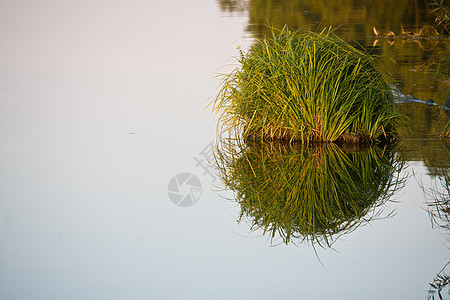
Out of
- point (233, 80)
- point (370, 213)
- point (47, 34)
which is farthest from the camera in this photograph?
Answer: point (47, 34)

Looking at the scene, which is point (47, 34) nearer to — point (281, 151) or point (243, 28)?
point (243, 28)

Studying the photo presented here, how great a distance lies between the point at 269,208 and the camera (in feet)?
18.7

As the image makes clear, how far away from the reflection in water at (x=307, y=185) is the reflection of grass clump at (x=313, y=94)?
22 centimetres

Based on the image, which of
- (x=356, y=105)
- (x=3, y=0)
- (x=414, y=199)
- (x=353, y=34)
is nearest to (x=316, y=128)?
(x=356, y=105)

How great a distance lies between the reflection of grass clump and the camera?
752 cm

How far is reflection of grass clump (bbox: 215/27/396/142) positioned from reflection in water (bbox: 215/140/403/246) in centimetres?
22

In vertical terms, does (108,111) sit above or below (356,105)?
below

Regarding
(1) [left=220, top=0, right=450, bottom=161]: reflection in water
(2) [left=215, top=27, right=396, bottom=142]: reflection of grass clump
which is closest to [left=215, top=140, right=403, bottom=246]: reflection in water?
(2) [left=215, top=27, right=396, bottom=142]: reflection of grass clump

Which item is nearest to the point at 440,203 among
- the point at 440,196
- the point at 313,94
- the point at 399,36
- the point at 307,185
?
the point at 440,196

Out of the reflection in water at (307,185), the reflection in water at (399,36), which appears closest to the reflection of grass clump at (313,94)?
the reflection in water at (307,185)

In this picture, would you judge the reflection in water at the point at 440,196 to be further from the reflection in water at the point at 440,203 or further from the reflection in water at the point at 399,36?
the reflection in water at the point at 399,36

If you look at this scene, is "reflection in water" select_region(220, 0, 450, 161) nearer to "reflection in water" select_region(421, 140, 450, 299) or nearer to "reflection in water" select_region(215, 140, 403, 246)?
"reflection in water" select_region(421, 140, 450, 299)

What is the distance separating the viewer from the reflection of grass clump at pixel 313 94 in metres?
7.52

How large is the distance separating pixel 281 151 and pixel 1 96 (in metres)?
4.73
